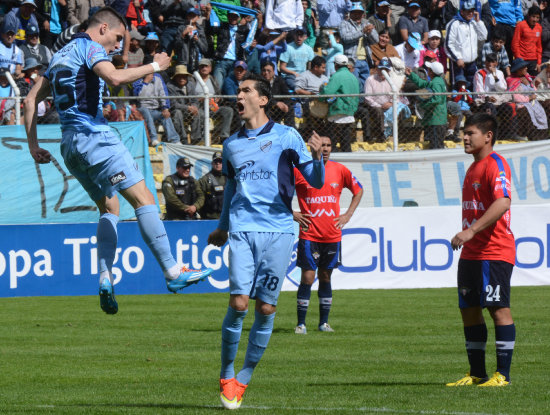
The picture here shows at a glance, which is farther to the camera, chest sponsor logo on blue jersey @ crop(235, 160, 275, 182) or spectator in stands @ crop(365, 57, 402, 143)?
spectator in stands @ crop(365, 57, 402, 143)

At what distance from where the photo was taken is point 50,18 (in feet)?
69.3

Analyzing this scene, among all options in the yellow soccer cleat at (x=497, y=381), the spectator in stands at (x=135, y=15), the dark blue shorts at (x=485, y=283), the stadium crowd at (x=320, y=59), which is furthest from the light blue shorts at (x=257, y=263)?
the spectator in stands at (x=135, y=15)

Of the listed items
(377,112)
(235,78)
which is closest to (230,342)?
(377,112)

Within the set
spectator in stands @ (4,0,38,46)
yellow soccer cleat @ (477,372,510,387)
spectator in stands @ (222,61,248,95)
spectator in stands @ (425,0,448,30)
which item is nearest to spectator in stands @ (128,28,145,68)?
spectator in stands @ (222,61,248,95)

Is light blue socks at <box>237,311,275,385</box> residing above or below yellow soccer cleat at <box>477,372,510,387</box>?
above

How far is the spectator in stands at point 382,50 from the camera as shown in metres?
22.0

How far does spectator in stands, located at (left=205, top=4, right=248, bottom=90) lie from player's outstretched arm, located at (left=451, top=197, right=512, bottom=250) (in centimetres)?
1320

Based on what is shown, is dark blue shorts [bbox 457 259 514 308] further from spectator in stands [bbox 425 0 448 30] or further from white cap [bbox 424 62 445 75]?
spectator in stands [bbox 425 0 448 30]

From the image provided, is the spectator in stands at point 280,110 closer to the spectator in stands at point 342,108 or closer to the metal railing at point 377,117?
the metal railing at point 377,117

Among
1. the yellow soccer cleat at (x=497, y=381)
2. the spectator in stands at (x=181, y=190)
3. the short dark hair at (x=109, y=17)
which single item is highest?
the short dark hair at (x=109, y=17)

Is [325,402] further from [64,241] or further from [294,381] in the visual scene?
[64,241]

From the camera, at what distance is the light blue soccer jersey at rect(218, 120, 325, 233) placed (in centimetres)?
767

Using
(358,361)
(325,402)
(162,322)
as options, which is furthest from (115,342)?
(325,402)

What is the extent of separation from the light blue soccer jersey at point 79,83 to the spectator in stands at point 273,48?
12520mm
